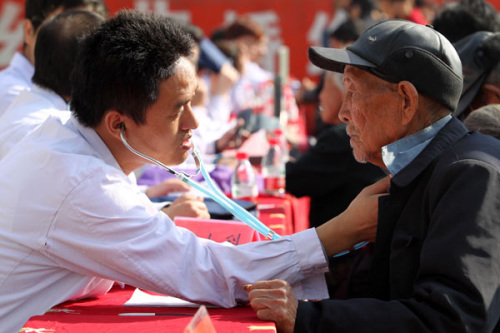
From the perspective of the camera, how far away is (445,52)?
59.4 inches

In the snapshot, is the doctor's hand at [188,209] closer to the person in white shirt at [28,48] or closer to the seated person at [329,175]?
the seated person at [329,175]

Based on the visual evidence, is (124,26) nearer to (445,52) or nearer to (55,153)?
(55,153)

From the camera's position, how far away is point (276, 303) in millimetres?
1459

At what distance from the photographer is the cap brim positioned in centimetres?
154

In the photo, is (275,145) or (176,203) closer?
(176,203)

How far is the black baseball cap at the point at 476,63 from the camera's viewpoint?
2488mm

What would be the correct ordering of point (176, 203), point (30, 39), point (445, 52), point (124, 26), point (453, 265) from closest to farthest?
1. point (453, 265)
2. point (445, 52)
3. point (124, 26)
4. point (176, 203)
5. point (30, 39)

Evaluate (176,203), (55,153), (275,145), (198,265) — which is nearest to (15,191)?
(55,153)

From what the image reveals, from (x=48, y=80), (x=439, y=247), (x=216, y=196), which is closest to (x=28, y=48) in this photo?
(x=48, y=80)

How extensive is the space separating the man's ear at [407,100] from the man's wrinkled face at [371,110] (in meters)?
0.01

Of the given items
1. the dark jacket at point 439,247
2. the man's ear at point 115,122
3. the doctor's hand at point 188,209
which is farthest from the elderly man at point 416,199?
the doctor's hand at point 188,209

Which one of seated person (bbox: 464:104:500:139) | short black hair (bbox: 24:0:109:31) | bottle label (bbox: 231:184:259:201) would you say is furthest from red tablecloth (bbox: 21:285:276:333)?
short black hair (bbox: 24:0:109:31)

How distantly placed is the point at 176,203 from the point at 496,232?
1155 millimetres

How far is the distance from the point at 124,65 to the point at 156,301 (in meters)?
0.61
